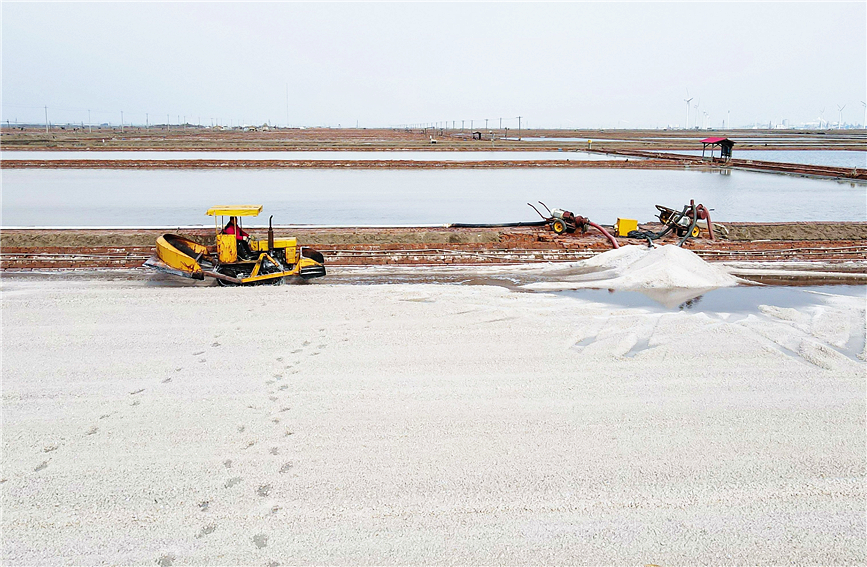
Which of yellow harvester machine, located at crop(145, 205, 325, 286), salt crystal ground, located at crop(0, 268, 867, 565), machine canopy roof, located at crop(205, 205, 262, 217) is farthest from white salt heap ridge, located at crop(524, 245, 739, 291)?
machine canopy roof, located at crop(205, 205, 262, 217)

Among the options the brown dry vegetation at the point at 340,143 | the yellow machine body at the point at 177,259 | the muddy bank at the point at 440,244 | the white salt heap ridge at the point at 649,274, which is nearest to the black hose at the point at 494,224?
the muddy bank at the point at 440,244

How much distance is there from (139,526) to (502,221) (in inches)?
683

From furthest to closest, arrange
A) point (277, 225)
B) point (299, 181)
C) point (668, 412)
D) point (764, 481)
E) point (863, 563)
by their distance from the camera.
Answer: point (299, 181)
point (277, 225)
point (668, 412)
point (764, 481)
point (863, 563)

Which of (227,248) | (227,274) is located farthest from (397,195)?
(227,248)

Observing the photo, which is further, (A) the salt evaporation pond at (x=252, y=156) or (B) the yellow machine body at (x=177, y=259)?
(A) the salt evaporation pond at (x=252, y=156)

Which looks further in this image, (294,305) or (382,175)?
(382,175)

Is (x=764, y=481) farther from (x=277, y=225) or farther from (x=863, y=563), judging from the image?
(x=277, y=225)

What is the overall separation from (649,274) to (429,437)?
868 cm

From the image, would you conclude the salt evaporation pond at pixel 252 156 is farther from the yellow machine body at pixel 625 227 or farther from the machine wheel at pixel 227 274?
the machine wheel at pixel 227 274

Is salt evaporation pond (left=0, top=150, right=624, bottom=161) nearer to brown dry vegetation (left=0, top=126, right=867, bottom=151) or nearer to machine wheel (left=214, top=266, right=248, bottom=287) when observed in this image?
brown dry vegetation (left=0, top=126, right=867, bottom=151)

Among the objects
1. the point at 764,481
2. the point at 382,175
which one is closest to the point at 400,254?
the point at 764,481

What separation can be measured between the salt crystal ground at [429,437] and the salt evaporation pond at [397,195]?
36.5 feet

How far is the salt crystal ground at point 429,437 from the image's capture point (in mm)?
5656

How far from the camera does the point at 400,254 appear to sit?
1716 centimetres
